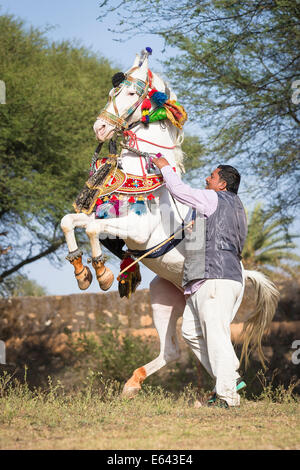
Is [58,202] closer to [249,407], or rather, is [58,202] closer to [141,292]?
[141,292]

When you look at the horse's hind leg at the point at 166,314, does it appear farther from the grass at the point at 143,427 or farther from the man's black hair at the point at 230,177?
the man's black hair at the point at 230,177

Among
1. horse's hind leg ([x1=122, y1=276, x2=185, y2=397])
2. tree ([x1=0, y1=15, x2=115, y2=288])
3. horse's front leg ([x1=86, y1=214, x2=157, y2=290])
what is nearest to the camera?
horse's front leg ([x1=86, y1=214, x2=157, y2=290])

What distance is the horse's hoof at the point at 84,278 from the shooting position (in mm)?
A: 5691

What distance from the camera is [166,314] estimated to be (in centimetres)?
659

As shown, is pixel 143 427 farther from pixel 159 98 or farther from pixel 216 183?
pixel 159 98

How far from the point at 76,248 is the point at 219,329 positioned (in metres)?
1.51

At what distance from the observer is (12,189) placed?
12914mm

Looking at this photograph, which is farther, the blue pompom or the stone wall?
the stone wall

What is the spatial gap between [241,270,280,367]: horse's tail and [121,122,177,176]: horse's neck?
1.80 metres

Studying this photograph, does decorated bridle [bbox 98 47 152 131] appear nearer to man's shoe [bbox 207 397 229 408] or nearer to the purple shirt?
the purple shirt

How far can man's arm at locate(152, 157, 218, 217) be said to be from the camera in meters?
5.54

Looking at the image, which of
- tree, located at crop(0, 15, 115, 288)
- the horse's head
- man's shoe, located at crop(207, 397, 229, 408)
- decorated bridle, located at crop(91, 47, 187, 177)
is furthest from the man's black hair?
tree, located at crop(0, 15, 115, 288)

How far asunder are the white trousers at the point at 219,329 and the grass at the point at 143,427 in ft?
0.88

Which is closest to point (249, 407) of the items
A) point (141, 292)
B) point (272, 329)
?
point (272, 329)
